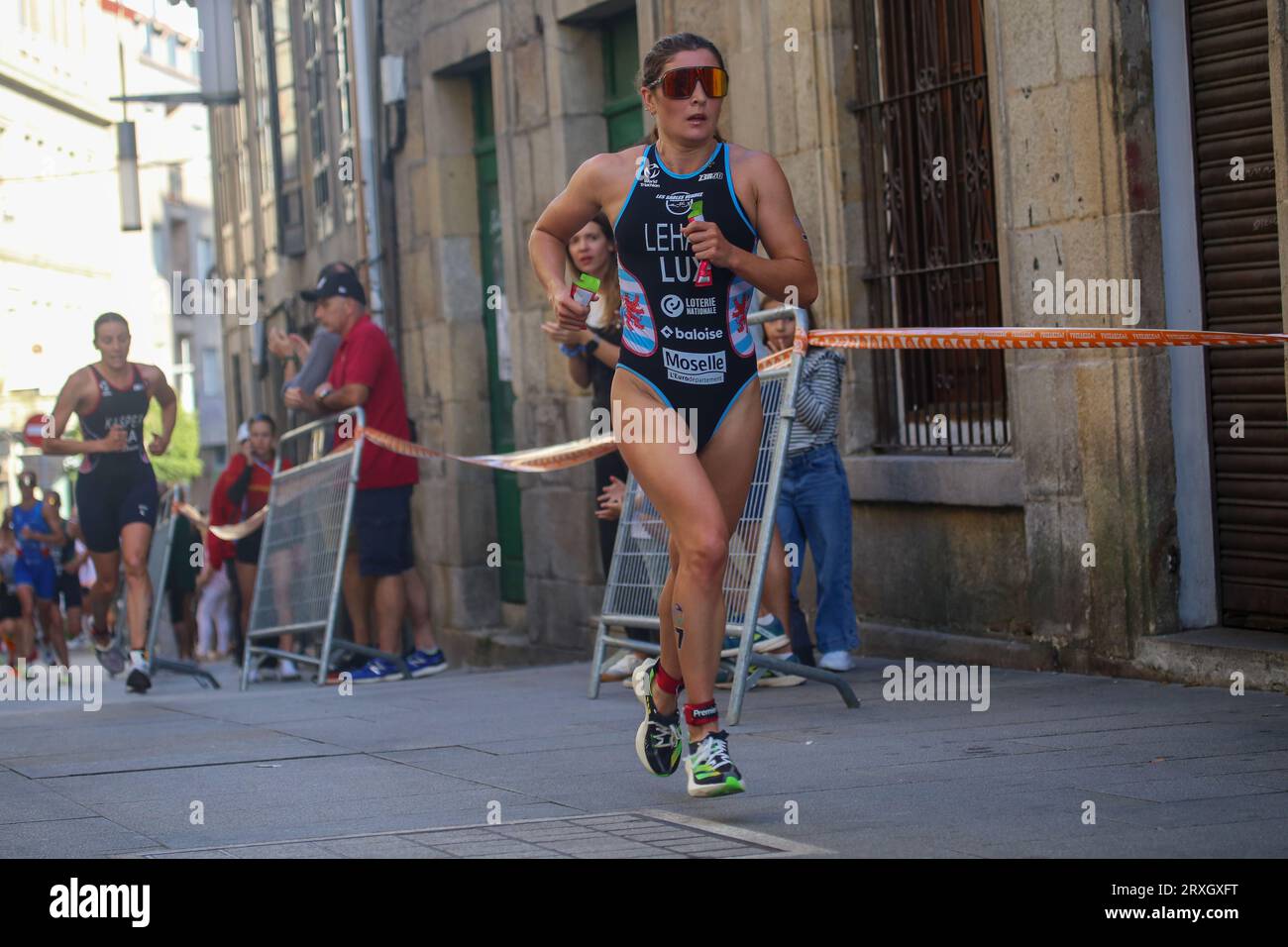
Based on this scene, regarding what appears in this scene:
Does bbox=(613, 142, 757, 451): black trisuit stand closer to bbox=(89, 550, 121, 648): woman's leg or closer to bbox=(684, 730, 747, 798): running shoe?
bbox=(684, 730, 747, 798): running shoe

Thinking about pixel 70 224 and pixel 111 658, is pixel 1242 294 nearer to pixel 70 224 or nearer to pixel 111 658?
pixel 111 658

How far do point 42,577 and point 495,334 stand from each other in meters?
8.41

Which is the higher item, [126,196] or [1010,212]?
[126,196]

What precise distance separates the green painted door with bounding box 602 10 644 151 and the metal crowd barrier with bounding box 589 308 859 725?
4.92 meters

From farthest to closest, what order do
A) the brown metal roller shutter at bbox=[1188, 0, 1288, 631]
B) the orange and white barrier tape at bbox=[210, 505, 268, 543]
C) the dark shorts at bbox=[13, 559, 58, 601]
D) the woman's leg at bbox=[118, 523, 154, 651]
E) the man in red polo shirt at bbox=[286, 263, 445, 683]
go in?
the dark shorts at bbox=[13, 559, 58, 601], the orange and white barrier tape at bbox=[210, 505, 268, 543], the man in red polo shirt at bbox=[286, 263, 445, 683], the woman's leg at bbox=[118, 523, 154, 651], the brown metal roller shutter at bbox=[1188, 0, 1288, 631]

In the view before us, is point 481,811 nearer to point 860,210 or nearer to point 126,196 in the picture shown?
point 860,210

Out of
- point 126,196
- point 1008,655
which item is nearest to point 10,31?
point 126,196

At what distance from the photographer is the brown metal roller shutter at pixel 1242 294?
8250mm

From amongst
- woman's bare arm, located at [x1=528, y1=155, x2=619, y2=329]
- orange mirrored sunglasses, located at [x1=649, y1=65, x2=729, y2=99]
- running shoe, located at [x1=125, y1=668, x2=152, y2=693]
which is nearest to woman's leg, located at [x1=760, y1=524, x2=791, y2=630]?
woman's bare arm, located at [x1=528, y1=155, x2=619, y2=329]

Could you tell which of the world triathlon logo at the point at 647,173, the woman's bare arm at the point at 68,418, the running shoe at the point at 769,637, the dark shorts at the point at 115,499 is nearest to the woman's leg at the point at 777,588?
the running shoe at the point at 769,637

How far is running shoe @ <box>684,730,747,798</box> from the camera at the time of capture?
5852 millimetres
